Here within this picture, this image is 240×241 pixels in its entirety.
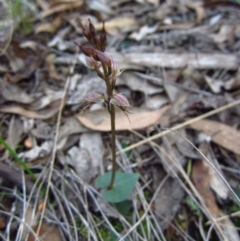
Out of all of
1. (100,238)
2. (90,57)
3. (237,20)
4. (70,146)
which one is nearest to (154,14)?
(237,20)

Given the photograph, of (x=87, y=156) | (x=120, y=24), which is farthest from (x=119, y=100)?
(x=120, y=24)

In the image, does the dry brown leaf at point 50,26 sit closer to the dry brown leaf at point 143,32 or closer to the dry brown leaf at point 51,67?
the dry brown leaf at point 51,67

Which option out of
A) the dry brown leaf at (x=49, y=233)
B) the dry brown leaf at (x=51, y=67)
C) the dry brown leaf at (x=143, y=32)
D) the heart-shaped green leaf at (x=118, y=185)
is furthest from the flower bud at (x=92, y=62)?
the dry brown leaf at (x=143, y=32)

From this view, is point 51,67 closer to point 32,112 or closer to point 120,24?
point 32,112

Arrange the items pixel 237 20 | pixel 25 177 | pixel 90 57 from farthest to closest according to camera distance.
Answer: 1. pixel 237 20
2. pixel 25 177
3. pixel 90 57

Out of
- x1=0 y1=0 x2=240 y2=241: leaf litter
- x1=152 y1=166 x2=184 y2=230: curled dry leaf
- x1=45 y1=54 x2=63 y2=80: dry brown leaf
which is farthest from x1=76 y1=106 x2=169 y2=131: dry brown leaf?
x1=45 y1=54 x2=63 y2=80: dry brown leaf

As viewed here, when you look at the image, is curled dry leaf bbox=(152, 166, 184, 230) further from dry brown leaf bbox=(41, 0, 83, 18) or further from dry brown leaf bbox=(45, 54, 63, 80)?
dry brown leaf bbox=(41, 0, 83, 18)

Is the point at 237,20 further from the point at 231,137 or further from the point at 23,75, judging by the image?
the point at 23,75
